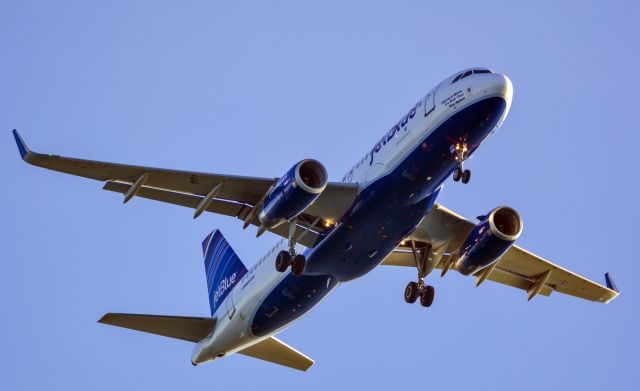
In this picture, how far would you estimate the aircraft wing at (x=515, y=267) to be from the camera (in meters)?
39.7

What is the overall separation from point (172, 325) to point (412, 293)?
337 inches

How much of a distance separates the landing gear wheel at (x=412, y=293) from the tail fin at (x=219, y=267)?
20.5 feet

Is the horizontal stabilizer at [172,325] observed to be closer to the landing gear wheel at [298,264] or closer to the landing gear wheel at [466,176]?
the landing gear wheel at [298,264]

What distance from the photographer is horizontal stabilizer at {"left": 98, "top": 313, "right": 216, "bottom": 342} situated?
39.4 metres

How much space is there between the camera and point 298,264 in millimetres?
36250

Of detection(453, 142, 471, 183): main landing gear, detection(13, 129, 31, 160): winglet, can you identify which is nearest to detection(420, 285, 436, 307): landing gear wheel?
detection(453, 142, 471, 183): main landing gear

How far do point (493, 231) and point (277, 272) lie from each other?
23.6 feet

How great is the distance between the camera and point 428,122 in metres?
34.1

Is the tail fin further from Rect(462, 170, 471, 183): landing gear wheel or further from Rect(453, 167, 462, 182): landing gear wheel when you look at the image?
Answer: Rect(462, 170, 471, 183): landing gear wheel

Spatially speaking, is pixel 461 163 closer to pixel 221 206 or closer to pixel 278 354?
pixel 221 206

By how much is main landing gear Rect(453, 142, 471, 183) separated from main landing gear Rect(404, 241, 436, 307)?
6.00 meters

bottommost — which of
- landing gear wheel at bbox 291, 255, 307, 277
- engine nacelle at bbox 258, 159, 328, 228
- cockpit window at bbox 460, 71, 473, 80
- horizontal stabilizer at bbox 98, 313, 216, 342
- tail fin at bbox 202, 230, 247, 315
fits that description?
horizontal stabilizer at bbox 98, 313, 216, 342

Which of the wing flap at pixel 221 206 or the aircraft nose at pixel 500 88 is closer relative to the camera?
the aircraft nose at pixel 500 88

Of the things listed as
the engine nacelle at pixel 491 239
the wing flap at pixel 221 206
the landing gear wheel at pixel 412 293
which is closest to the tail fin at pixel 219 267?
the wing flap at pixel 221 206
